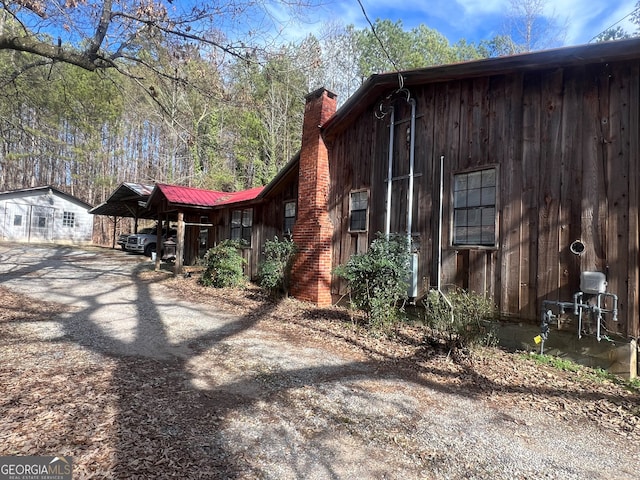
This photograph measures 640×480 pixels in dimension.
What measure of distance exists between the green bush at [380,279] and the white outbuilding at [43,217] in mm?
26392

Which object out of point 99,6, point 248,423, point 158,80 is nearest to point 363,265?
point 248,423

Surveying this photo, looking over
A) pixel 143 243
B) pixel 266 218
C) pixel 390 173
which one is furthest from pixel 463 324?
pixel 143 243

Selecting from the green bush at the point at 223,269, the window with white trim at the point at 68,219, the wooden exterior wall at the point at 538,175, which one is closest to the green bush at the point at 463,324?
the wooden exterior wall at the point at 538,175

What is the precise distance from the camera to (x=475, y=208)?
20.5 ft

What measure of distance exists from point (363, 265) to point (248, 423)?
400 centimetres

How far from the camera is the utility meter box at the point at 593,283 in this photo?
4.66 metres

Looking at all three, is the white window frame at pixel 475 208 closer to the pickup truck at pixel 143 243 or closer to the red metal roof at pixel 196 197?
the red metal roof at pixel 196 197

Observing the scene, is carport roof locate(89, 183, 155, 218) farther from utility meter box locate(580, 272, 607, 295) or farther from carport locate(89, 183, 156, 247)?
utility meter box locate(580, 272, 607, 295)

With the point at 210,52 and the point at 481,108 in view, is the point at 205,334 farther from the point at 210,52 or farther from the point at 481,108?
the point at 481,108

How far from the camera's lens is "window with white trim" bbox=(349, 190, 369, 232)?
8453 millimetres

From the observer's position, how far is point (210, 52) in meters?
6.06

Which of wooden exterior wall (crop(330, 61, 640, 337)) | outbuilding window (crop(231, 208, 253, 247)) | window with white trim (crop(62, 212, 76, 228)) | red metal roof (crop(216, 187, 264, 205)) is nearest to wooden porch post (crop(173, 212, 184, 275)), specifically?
red metal roof (crop(216, 187, 264, 205))

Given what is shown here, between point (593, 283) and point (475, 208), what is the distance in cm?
212

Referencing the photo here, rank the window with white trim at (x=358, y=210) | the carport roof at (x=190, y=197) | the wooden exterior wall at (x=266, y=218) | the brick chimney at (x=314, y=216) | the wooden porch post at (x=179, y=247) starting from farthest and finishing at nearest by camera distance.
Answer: the carport roof at (x=190, y=197) < the wooden porch post at (x=179, y=247) < the wooden exterior wall at (x=266, y=218) < the brick chimney at (x=314, y=216) < the window with white trim at (x=358, y=210)
